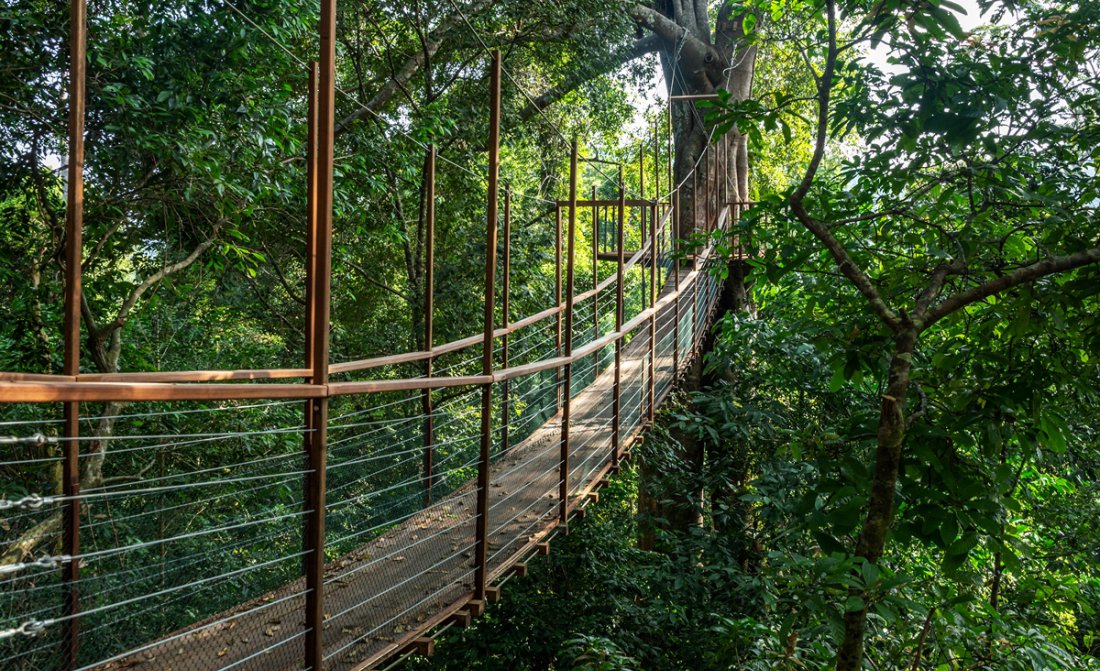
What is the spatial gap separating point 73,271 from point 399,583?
1.33 meters

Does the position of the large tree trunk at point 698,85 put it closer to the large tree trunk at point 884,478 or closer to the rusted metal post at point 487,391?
the rusted metal post at point 487,391

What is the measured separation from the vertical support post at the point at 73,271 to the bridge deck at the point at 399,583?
203mm

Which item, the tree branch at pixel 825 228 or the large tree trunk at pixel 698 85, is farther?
the large tree trunk at pixel 698 85

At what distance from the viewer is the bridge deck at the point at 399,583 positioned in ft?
7.29

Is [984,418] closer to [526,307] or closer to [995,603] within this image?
[995,603]

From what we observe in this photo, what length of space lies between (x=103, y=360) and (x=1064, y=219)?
12.5 ft

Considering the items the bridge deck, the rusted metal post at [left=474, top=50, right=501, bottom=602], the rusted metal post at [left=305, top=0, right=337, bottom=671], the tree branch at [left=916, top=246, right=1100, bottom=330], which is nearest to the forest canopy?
the tree branch at [left=916, top=246, right=1100, bottom=330]

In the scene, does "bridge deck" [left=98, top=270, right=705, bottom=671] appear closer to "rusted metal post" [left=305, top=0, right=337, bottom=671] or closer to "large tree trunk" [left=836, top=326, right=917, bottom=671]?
"rusted metal post" [left=305, top=0, right=337, bottom=671]

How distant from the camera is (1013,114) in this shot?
248cm

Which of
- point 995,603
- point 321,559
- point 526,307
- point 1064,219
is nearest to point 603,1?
point 526,307

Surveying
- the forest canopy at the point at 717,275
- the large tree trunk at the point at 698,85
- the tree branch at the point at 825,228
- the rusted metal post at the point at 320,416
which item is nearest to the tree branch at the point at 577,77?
the forest canopy at the point at 717,275

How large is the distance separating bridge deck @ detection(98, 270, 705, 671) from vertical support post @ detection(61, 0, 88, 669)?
20 cm

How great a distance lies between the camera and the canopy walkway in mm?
1956

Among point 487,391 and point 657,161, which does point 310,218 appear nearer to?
point 487,391
